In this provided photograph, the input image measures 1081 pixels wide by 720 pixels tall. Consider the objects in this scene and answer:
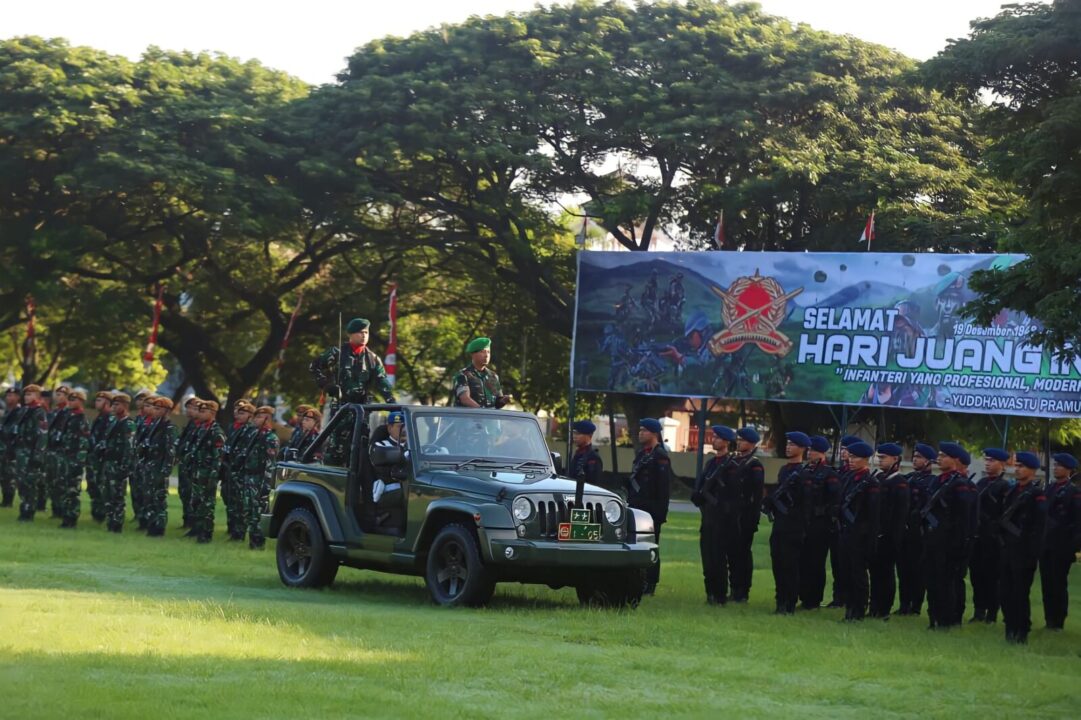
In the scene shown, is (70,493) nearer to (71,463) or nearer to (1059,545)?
(71,463)

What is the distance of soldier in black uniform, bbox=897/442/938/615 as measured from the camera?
1513cm

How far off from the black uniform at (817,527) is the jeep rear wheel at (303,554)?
4371mm

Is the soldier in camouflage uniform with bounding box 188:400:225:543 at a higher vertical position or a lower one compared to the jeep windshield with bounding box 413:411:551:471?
lower

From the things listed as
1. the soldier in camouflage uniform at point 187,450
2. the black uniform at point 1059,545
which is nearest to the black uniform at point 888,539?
the black uniform at point 1059,545

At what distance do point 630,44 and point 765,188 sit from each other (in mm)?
5396

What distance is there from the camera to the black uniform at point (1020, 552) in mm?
13867

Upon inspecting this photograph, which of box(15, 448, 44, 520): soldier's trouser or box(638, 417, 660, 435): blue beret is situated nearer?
box(638, 417, 660, 435): blue beret

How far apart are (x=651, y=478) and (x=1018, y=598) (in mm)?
3646

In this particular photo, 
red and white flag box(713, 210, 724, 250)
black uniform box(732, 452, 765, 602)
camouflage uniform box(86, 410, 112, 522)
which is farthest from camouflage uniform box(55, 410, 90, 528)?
red and white flag box(713, 210, 724, 250)

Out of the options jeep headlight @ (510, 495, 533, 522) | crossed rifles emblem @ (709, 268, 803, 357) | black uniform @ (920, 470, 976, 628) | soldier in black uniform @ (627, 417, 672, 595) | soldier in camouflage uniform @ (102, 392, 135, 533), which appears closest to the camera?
jeep headlight @ (510, 495, 533, 522)

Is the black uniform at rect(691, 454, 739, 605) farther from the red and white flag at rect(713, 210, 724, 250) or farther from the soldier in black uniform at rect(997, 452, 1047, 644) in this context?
the red and white flag at rect(713, 210, 724, 250)

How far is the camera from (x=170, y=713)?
789cm

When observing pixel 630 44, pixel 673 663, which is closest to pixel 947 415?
pixel 630 44

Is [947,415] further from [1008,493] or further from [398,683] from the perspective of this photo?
[398,683]
